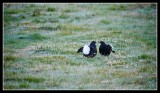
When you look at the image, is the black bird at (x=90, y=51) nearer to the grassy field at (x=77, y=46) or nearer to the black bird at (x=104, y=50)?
the grassy field at (x=77, y=46)

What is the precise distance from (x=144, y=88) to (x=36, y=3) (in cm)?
1357

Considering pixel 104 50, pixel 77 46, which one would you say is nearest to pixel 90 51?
pixel 104 50

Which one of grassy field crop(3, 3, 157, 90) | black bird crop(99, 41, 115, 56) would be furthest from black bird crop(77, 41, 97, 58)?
black bird crop(99, 41, 115, 56)

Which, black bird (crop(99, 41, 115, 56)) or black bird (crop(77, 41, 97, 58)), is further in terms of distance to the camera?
black bird (crop(99, 41, 115, 56))

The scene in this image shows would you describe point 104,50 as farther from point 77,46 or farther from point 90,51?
point 77,46

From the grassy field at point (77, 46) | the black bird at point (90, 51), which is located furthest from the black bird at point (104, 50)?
the black bird at point (90, 51)

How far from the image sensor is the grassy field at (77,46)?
13.4 metres

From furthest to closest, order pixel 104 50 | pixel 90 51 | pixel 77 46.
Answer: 1. pixel 77 46
2. pixel 104 50
3. pixel 90 51

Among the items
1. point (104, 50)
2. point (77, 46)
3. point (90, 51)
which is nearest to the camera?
point (90, 51)

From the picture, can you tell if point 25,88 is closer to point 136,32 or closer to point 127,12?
point 136,32

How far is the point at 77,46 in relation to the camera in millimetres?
16812

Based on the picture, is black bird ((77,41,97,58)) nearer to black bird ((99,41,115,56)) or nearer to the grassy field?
the grassy field

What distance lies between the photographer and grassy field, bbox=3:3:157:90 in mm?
13398

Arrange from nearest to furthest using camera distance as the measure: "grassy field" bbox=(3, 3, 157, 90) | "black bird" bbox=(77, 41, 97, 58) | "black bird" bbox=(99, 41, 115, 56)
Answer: "grassy field" bbox=(3, 3, 157, 90), "black bird" bbox=(77, 41, 97, 58), "black bird" bbox=(99, 41, 115, 56)
